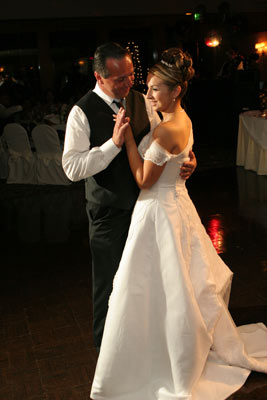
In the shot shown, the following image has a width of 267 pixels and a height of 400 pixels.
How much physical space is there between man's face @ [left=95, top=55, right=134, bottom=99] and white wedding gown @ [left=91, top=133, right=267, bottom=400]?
11.4 inches

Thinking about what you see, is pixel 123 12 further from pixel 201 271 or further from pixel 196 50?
pixel 201 271

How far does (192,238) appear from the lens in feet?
8.12

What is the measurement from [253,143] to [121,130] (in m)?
5.92

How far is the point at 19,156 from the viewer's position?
7770 millimetres

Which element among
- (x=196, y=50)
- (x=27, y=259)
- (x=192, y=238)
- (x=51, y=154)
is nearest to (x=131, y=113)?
(x=192, y=238)

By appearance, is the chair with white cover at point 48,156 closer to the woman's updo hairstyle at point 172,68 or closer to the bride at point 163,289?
the bride at point 163,289

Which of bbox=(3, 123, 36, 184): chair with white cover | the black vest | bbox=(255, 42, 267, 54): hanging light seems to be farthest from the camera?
bbox=(255, 42, 267, 54): hanging light

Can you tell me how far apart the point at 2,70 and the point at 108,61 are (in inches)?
477

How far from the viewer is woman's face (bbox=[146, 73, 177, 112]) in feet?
7.42

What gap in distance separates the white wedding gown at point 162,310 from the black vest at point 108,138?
0.30ft

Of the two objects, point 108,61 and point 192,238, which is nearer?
point 108,61

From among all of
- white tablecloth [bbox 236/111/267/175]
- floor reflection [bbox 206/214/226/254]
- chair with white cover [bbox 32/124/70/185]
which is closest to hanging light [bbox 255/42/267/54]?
white tablecloth [bbox 236/111/267/175]

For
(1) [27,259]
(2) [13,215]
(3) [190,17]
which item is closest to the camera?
(1) [27,259]

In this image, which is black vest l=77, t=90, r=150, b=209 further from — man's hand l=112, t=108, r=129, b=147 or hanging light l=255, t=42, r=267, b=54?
hanging light l=255, t=42, r=267, b=54
